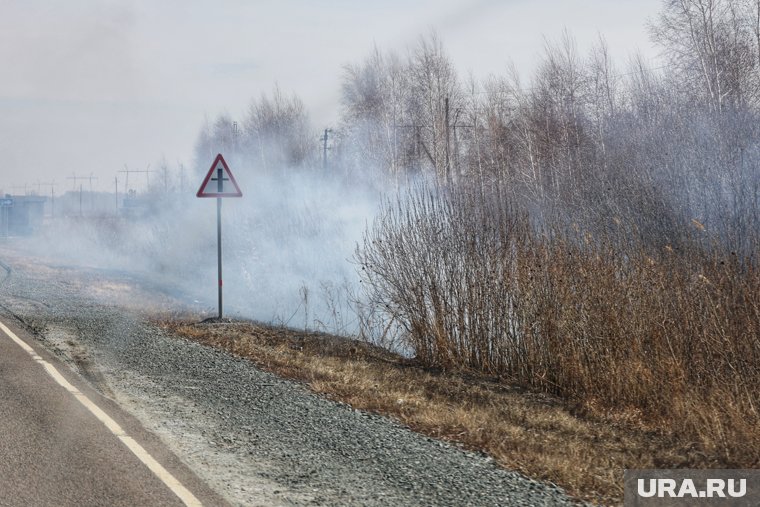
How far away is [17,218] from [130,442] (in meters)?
70.4

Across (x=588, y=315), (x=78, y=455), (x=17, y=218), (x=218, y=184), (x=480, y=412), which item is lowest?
(x=480, y=412)

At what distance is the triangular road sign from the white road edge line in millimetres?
4786

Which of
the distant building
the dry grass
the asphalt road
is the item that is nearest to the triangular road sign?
the dry grass

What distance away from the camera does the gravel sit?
6.14 m

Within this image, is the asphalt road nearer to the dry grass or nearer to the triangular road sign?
the dry grass

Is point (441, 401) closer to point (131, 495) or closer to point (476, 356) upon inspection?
point (476, 356)

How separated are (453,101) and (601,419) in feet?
118

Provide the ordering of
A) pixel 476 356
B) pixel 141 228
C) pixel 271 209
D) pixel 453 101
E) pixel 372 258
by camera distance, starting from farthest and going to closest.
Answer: pixel 141 228 < pixel 453 101 < pixel 271 209 < pixel 372 258 < pixel 476 356

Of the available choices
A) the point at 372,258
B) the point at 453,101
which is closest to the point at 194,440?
the point at 372,258

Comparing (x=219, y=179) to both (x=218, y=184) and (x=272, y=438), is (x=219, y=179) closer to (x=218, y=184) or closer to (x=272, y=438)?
(x=218, y=184)

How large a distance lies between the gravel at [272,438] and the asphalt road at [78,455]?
23 centimetres

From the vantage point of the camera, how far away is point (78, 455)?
669 cm

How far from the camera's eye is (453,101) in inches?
1738

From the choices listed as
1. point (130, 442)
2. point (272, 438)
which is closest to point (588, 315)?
point (272, 438)
